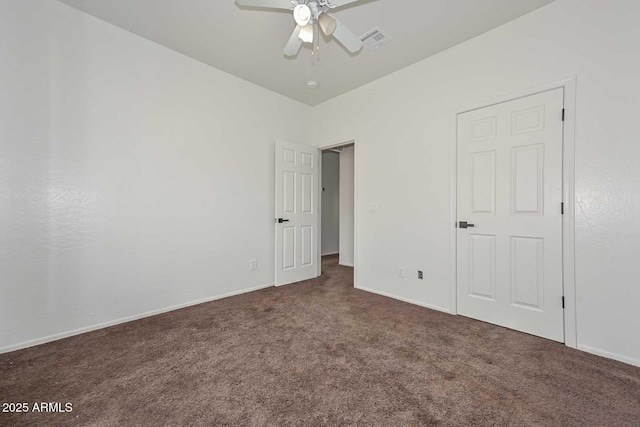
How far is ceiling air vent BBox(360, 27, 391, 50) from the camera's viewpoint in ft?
8.33

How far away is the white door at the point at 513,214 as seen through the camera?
87.7 inches

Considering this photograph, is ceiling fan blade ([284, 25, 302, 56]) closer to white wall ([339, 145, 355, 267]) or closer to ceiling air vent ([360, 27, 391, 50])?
ceiling air vent ([360, 27, 391, 50])

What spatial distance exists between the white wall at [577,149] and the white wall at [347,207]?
5.29 feet

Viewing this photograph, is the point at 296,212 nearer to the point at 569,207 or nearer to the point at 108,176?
the point at 108,176

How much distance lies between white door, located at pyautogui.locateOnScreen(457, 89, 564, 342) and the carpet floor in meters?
0.25

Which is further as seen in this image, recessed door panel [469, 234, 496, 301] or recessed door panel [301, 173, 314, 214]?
recessed door panel [301, 173, 314, 214]

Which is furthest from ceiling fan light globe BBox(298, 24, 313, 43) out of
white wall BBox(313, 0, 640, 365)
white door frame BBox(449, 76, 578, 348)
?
white door frame BBox(449, 76, 578, 348)

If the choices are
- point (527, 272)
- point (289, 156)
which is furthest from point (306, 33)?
point (527, 272)

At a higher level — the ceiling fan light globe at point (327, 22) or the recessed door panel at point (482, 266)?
the ceiling fan light globe at point (327, 22)

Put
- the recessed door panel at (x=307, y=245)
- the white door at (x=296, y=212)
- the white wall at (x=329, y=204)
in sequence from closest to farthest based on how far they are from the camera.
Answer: the white door at (x=296, y=212), the recessed door panel at (x=307, y=245), the white wall at (x=329, y=204)

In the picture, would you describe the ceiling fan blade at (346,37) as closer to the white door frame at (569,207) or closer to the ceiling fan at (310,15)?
the ceiling fan at (310,15)

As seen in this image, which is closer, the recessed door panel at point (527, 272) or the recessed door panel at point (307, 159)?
the recessed door panel at point (527, 272)

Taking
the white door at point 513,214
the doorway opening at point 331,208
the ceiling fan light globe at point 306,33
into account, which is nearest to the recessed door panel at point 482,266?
the white door at point 513,214

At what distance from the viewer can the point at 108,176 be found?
2514 millimetres
